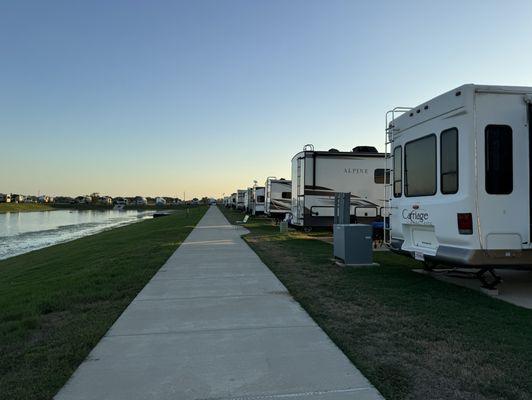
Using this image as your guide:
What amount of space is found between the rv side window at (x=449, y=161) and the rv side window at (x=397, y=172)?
1.62 metres

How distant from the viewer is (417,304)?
6.70 m

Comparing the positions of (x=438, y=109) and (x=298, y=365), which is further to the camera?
(x=438, y=109)

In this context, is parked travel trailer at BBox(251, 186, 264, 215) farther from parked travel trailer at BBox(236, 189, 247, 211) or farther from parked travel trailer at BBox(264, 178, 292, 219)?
parked travel trailer at BBox(236, 189, 247, 211)

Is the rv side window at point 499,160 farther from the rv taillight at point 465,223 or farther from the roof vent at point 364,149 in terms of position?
the roof vent at point 364,149

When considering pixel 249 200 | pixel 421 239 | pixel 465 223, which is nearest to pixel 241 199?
pixel 249 200

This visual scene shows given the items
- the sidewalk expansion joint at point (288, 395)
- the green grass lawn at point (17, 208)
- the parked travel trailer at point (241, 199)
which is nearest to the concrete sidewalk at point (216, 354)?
the sidewalk expansion joint at point (288, 395)

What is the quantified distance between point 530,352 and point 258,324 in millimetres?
2882

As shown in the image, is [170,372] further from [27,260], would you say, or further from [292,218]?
[27,260]

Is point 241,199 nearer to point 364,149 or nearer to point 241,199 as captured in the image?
point 241,199

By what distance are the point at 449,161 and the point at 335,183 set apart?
10487 mm

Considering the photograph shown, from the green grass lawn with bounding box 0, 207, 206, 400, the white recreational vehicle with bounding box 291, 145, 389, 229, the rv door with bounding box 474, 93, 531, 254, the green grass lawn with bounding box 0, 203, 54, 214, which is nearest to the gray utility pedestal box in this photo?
the rv door with bounding box 474, 93, 531, 254

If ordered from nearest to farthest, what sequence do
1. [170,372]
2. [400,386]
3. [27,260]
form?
1. [400,386]
2. [170,372]
3. [27,260]

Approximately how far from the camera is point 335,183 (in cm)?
1789

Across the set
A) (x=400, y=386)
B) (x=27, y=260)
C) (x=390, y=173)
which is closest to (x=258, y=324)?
(x=400, y=386)
